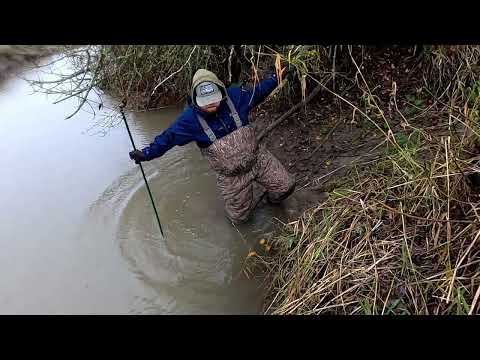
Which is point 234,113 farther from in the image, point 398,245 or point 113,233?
point 113,233

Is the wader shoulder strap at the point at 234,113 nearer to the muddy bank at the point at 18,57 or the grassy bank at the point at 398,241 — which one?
the grassy bank at the point at 398,241

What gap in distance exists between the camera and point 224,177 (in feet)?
12.5

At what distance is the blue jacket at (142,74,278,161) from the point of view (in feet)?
11.3

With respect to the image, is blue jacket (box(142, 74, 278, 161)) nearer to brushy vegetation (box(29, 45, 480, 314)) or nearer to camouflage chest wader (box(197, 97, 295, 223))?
camouflage chest wader (box(197, 97, 295, 223))

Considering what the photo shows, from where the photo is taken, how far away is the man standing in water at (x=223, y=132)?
3340mm

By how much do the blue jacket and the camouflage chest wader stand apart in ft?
0.14

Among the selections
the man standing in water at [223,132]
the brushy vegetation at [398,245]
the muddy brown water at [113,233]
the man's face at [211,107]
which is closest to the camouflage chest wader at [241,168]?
the man standing in water at [223,132]

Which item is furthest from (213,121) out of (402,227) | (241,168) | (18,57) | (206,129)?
(18,57)

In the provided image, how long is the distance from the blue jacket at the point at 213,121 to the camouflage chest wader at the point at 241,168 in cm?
4

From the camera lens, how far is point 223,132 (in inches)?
138

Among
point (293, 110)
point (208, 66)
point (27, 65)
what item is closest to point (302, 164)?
point (293, 110)

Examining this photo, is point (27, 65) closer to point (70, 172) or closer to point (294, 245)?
point (70, 172)

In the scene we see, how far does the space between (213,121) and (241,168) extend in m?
0.49

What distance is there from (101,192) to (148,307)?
6.29 ft
